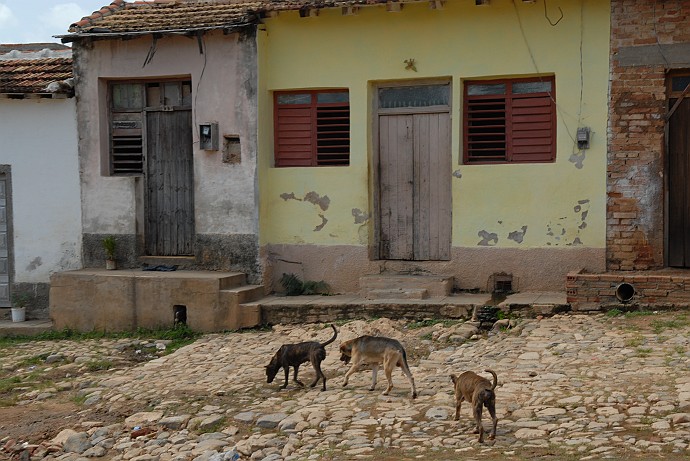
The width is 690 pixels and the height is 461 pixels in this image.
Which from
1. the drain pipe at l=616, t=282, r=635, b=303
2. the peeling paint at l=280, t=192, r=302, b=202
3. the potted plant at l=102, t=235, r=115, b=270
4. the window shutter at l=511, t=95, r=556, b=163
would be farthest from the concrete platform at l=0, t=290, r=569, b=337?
the potted plant at l=102, t=235, r=115, b=270

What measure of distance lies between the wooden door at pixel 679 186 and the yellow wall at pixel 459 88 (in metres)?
0.88

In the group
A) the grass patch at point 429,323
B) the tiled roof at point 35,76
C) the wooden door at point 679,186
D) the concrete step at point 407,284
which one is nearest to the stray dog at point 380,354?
the grass patch at point 429,323

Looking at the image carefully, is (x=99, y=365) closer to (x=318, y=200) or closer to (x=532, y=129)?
(x=318, y=200)

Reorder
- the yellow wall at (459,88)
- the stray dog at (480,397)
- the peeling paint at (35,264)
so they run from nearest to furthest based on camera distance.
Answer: the stray dog at (480,397) < the yellow wall at (459,88) < the peeling paint at (35,264)

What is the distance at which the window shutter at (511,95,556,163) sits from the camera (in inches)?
499

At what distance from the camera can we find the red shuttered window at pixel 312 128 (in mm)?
13680

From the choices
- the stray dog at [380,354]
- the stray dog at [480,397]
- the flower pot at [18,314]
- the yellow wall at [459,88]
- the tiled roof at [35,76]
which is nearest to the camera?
the stray dog at [480,397]

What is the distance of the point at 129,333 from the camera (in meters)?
13.3

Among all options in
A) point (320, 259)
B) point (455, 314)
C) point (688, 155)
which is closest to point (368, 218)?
point (320, 259)

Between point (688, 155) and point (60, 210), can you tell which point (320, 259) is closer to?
point (60, 210)

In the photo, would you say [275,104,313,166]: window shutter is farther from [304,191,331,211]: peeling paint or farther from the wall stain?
the wall stain

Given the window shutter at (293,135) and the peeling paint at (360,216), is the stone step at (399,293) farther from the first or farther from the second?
the window shutter at (293,135)

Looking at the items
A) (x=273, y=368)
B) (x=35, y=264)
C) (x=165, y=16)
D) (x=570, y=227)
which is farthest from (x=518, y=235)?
(x=35, y=264)

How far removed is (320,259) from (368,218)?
95cm
